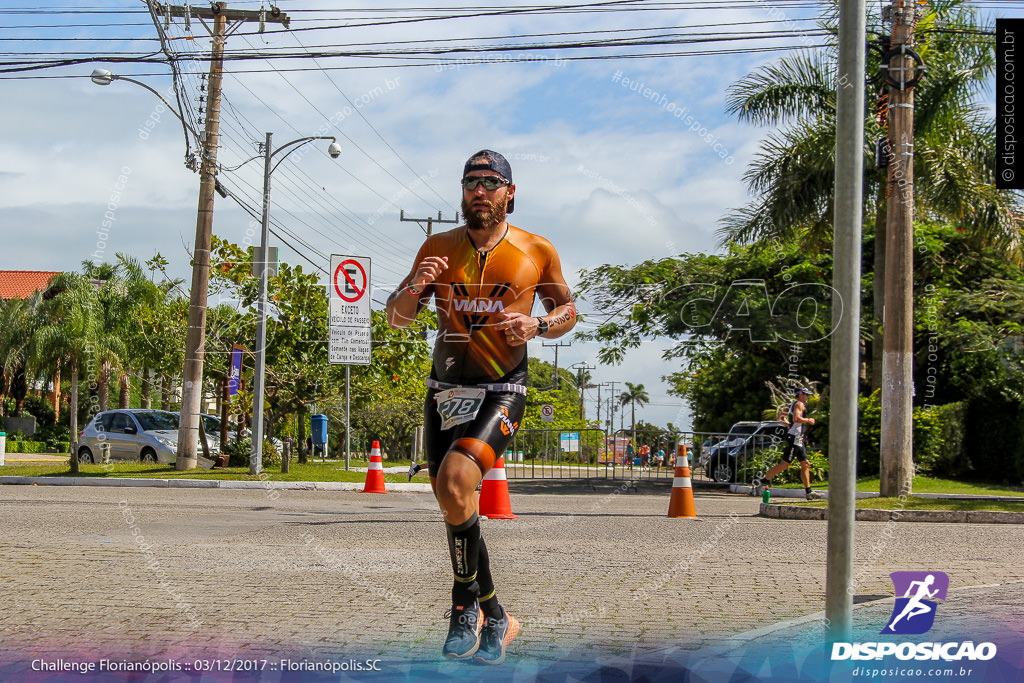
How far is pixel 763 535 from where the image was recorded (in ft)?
33.9

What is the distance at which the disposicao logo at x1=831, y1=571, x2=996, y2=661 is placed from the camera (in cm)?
402

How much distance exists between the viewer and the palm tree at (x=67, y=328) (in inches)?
1358

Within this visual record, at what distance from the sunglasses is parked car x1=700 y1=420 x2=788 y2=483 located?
16727 mm

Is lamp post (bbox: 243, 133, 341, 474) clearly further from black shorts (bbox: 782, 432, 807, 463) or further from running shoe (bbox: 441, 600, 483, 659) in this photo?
running shoe (bbox: 441, 600, 483, 659)

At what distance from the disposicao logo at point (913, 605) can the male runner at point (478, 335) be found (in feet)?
5.69

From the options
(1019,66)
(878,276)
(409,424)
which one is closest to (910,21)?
(1019,66)

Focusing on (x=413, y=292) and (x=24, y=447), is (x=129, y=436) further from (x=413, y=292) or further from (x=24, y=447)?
(x=24, y=447)

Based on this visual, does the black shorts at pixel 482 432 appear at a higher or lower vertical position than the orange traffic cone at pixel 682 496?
higher

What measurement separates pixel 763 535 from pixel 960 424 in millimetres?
12797

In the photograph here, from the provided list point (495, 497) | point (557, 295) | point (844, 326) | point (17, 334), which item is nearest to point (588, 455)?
point (495, 497)

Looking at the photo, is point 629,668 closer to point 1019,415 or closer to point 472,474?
point 472,474

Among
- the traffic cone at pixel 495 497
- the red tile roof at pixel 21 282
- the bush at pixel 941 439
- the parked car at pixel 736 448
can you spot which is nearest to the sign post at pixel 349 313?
the parked car at pixel 736 448

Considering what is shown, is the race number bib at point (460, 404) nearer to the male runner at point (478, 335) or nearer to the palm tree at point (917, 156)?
the male runner at point (478, 335)

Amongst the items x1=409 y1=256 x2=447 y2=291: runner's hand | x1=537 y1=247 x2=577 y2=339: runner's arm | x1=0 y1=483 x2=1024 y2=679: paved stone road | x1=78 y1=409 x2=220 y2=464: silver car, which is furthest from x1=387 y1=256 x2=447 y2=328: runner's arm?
x1=78 y1=409 x2=220 y2=464: silver car
